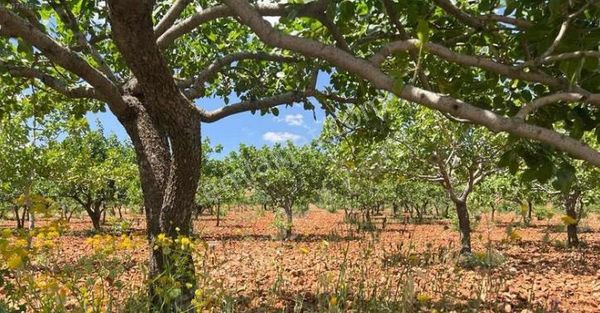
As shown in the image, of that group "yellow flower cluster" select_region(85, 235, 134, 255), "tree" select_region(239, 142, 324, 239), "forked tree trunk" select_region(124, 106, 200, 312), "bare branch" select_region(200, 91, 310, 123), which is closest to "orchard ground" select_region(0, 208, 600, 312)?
"yellow flower cluster" select_region(85, 235, 134, 255)

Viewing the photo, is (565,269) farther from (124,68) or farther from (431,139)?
(124,68)

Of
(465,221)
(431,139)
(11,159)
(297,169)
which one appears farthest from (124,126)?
(297,169)

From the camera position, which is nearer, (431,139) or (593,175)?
(431,139)

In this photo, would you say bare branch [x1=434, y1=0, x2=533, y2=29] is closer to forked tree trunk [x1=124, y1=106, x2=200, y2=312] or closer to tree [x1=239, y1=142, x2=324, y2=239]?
forked tree trunk [x1=124, y1=106, x2=200, y2=312]

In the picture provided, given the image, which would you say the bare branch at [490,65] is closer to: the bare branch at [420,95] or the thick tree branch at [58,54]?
the bare branch at [420,95]

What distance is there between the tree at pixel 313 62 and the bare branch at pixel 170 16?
0.04ft

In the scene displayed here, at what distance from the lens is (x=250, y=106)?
533cm

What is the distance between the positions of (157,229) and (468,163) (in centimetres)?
904

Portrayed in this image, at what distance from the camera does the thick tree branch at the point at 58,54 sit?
305 cm

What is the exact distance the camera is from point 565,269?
10906 mm

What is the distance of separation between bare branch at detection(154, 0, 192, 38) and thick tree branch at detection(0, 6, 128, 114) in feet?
2.68

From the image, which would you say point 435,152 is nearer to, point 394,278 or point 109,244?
point 394,278

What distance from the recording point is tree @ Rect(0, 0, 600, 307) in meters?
1.79

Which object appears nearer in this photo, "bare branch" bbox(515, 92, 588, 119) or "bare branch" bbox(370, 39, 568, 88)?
"bare branch" bbox(515, 92, 588, 119)
